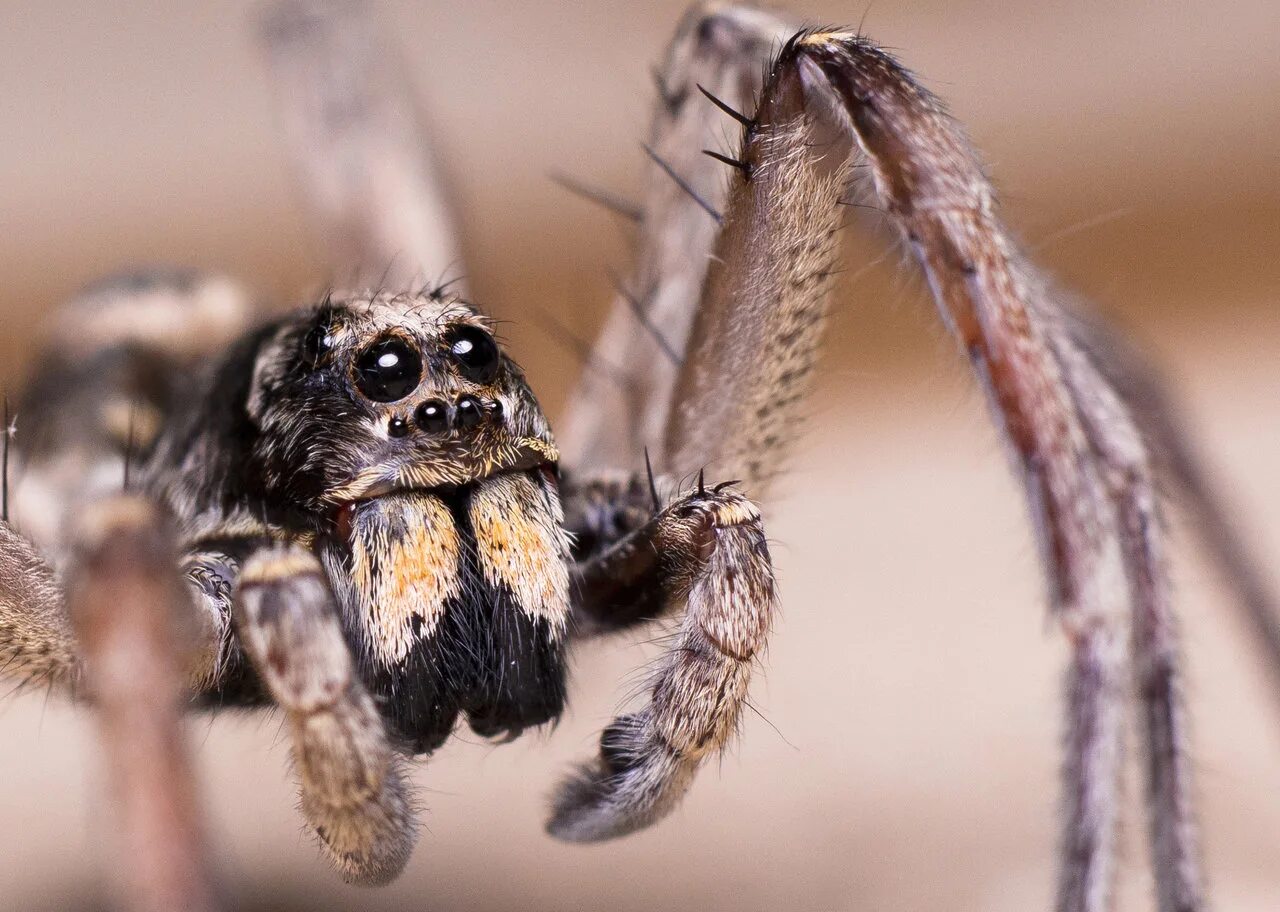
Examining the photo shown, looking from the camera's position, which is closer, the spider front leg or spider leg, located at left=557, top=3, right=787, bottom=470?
the spider front leg

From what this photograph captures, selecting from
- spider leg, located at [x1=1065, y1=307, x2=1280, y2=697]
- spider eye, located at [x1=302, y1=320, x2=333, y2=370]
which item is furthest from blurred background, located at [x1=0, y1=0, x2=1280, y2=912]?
spider eye, located at [x1=302, y1=320, x2=333, y2=370]

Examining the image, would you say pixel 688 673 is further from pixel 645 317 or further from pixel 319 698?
pixel 645 317

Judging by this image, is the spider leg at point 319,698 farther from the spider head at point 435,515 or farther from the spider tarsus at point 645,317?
the spider tarsus at point 645,317

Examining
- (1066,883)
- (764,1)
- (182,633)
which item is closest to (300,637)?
(182,633)

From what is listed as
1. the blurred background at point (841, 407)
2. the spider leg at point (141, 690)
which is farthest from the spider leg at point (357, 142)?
the spider leg at point (141, 690)

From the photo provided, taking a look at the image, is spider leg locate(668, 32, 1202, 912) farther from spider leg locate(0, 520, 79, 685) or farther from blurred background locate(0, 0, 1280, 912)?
spider leg locate(0, 520, 79, 685)

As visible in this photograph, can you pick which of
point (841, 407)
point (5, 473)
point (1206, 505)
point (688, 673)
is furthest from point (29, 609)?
point (841, 407)
